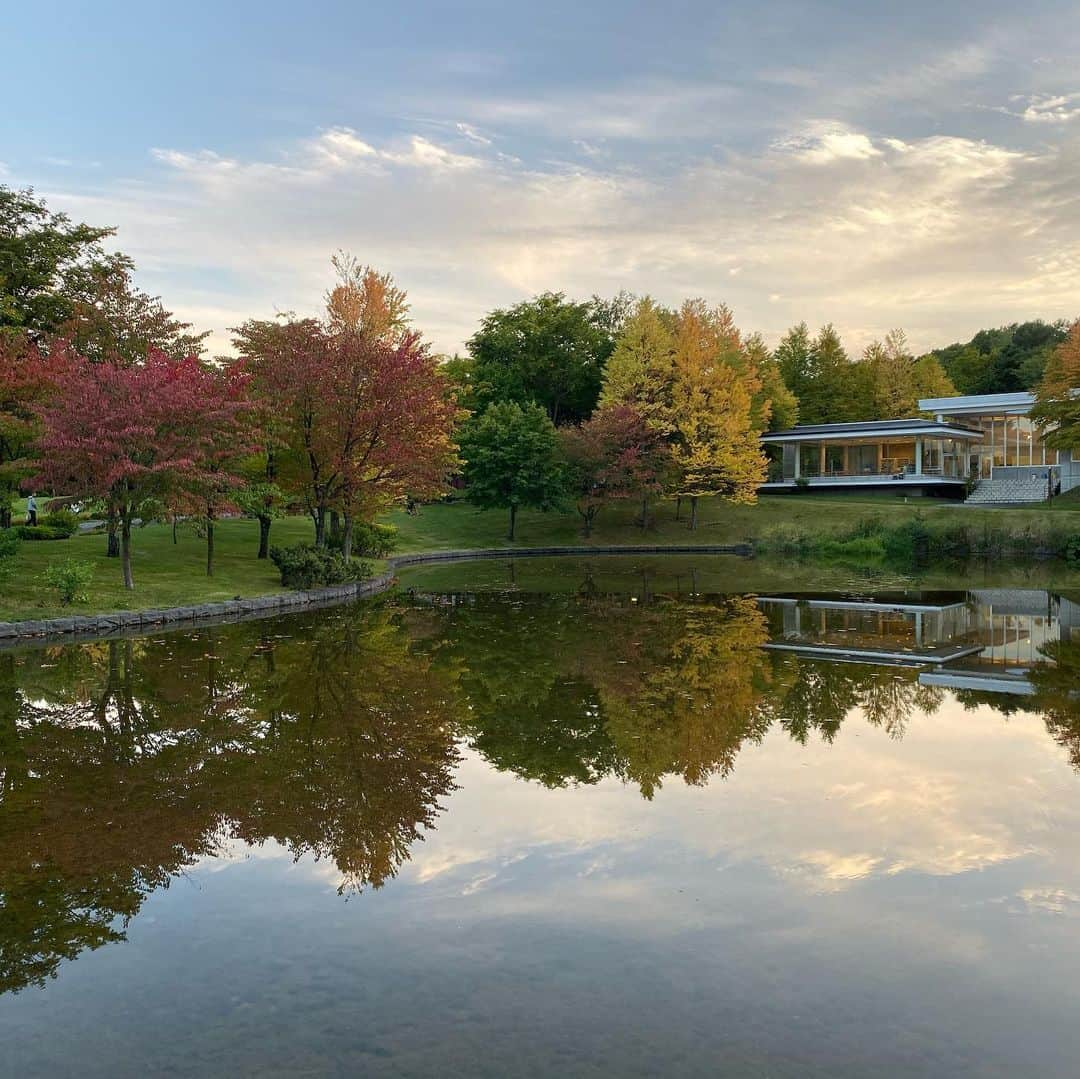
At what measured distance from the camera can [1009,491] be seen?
174ft

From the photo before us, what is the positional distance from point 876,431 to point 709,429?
13496mm

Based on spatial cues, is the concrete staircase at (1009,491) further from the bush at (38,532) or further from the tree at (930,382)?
the bush at (38,532)

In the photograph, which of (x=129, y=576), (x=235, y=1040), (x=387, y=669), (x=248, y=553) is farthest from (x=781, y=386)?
(x=235, y=1040)

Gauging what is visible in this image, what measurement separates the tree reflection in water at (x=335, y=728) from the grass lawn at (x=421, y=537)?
12.7ft

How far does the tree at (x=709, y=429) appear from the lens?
159ft

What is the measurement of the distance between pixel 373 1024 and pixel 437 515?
4921 centimetres

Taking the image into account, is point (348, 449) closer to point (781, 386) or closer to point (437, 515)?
point (437, 515)

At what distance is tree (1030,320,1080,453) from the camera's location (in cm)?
4709

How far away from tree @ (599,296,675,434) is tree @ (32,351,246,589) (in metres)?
30.2

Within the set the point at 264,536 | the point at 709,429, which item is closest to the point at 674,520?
the point at 709,429

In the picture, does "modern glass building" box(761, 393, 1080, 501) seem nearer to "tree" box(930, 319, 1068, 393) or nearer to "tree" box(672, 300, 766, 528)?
"tree" box(672, 300, 766, 528)

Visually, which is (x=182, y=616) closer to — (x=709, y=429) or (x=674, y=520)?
(x=709, y=429)

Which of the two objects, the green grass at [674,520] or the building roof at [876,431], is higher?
the building roof at [876,431]

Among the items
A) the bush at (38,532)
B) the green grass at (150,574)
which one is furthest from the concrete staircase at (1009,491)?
the bush at (38,532)
